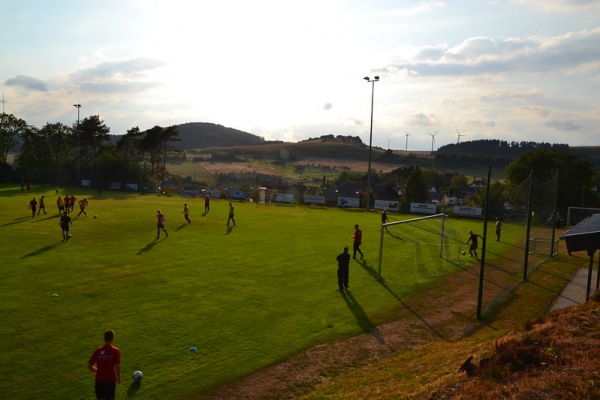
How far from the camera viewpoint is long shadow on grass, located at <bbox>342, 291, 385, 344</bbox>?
14.8 metres

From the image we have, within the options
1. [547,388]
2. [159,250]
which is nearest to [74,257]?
[159,250]

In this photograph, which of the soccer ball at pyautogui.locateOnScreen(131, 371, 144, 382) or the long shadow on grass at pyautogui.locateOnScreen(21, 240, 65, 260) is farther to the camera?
the long shadow on grass at pyautogui.locateOnScreen(21, 240, 65, 260)

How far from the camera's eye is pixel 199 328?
46.9ft

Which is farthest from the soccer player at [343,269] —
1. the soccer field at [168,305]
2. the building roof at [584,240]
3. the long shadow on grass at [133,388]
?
the long shadow on grass at [133,388]

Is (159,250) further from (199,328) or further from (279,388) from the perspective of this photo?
(279,388)

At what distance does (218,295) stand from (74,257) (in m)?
10.1

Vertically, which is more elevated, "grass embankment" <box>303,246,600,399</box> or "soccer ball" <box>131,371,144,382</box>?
"grass embankment" <box>303,246,600,399</box>

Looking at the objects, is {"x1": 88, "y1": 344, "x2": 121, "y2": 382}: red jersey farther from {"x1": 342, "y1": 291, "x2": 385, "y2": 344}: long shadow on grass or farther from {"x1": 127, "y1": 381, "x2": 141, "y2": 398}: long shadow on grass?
Result: {"x1": 342, "y1": 291, "x2": 385, "y2": 344}: long shadow on grass

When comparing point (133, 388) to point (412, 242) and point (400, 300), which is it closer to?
point (400, 300)

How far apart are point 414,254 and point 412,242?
14.7 ft

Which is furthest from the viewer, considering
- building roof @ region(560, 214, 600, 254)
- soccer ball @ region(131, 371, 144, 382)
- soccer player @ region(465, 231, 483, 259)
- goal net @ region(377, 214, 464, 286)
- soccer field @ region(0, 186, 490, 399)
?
soccer player @ region(465, 231, 483, 259)

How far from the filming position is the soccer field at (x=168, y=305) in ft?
37.6

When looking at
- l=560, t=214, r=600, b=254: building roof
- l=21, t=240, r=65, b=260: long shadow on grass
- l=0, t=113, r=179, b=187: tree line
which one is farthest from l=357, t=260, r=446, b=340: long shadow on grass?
l=0, t=113, r=179, b=187: tree line

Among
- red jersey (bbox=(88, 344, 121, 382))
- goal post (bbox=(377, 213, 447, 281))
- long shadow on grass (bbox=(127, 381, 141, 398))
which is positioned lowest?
long shadow on grass (bbox=(127, 381, 141, 398))
